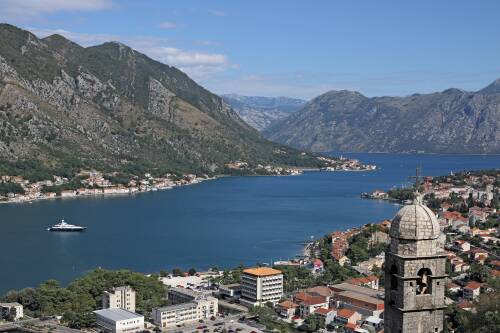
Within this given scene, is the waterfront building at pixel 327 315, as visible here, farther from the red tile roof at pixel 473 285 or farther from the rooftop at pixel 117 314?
the rooftop at pixel 117 314

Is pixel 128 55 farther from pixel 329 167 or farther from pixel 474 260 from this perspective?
pixel 474 260

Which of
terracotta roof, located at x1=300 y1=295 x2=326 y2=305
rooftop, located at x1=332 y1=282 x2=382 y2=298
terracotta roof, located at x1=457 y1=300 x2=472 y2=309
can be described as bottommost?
terracotta roof, located at x1=300 y1=295 x2=326 y2=305

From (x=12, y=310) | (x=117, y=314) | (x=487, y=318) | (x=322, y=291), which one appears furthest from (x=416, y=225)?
(x=12, y=310)

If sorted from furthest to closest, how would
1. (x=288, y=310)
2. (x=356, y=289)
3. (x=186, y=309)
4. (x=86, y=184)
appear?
(x=86, y=184) < (x=356, y=289) < (x=288, y=310) < (x=186, y=309)

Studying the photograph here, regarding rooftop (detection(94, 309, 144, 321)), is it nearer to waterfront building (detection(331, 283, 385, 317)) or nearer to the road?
the road

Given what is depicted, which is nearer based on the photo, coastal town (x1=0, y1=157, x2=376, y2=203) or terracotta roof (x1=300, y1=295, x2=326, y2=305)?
terracotta roof (x1=300, y1=295, x2=326, y2=305)

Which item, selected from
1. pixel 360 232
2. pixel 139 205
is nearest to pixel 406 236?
pixel 360 232

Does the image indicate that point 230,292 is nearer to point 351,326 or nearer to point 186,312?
point 186,312

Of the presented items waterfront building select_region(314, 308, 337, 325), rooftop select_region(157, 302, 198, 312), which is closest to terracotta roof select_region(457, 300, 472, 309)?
waterfront building select_region(314, 308, 337, 325)
